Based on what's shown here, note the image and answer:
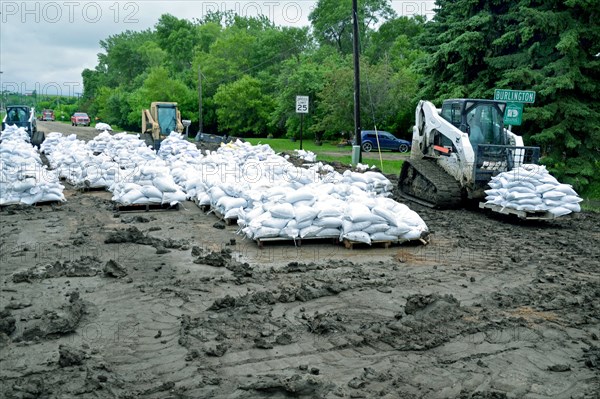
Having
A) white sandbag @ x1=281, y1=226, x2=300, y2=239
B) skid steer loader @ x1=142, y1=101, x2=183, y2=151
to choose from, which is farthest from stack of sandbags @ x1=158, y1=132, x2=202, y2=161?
white sandbag @ x1=281, y1=226, x2=300, y2=239

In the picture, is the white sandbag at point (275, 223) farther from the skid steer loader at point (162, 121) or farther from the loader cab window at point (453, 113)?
the skid steer loader at point (162, 121)

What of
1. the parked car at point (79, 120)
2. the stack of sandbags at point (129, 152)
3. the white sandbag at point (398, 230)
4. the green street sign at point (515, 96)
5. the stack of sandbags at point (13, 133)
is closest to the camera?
the white sandbag at point (398, 230)

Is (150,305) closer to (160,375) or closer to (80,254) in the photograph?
(160,375)

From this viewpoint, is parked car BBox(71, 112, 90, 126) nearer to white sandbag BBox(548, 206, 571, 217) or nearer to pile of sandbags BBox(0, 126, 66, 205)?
pile of sandbags BBox(0, 126, 66, 205)

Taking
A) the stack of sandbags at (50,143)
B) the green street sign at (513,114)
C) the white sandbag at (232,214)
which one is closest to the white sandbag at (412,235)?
the white sandbag at (232,214)

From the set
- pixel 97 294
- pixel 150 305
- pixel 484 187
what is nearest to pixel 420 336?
pixel 150 305

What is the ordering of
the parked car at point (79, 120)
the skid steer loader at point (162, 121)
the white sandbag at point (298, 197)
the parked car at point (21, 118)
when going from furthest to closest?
the parked car at point (79, 120), the parked car at point (21, 118), the skid steer loader at point (162, 121), the white sandbag at point (298, 197)

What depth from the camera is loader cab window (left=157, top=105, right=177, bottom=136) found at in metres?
27.2

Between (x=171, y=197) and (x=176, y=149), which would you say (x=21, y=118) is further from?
(x=171, y=197)

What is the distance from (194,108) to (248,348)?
47345mm

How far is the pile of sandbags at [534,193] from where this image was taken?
1101cm

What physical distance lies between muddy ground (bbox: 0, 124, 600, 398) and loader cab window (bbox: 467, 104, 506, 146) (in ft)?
10.7

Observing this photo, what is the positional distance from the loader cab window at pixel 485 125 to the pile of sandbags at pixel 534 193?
1704 mm

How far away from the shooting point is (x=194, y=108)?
51.0m
